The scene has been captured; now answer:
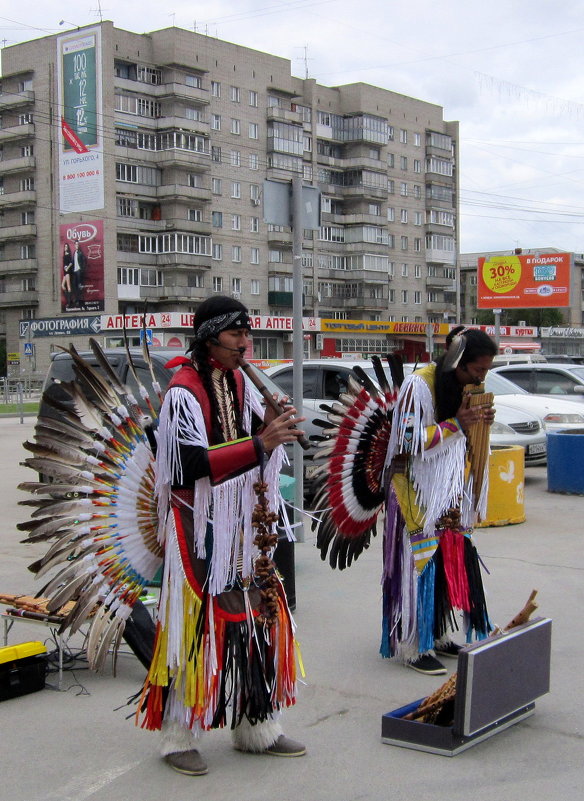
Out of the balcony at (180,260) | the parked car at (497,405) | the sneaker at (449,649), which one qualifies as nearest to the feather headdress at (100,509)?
the sneaker at (449,649)

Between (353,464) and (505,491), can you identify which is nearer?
(353,464)

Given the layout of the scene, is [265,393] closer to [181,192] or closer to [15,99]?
[181,192]

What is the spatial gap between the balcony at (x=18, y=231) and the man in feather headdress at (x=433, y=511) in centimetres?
6141

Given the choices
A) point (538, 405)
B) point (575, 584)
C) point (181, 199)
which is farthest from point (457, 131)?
point (575, 584)

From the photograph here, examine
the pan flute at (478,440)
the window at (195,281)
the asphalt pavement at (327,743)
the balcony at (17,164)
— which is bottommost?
the asphalt pavement at (327,743)

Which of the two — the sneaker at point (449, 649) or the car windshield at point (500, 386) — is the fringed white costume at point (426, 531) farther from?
the car windshield at point (500, 386)

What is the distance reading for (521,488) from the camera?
30.9 feet

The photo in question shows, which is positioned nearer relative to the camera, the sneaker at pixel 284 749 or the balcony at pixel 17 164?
the sneaker at pixel 284 749

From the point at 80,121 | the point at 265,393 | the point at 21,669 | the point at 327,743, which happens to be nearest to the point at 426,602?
the point at 327,743

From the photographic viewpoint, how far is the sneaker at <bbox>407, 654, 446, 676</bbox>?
4863 millimetres

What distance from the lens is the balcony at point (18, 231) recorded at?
2459 inches

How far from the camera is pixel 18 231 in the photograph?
2478 inches

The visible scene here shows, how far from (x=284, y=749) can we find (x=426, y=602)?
1.22 meters

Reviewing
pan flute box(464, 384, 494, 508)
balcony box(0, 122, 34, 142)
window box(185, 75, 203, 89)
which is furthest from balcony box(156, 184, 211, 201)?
pan flute box(464, 384, 494, 508)
